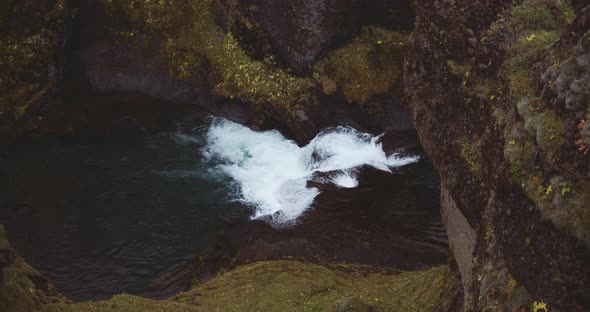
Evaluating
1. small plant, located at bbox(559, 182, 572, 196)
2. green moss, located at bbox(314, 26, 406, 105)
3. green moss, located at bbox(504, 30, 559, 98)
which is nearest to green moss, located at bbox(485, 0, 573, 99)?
green moss, located at bbox(504, 30, 559, 98)

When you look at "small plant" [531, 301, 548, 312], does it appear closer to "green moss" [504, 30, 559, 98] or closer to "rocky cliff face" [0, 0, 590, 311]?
"rocky cliff face" [0, 0, 590, 311]

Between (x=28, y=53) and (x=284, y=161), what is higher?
(x=28, y=53)

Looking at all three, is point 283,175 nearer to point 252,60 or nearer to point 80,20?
point 252,60

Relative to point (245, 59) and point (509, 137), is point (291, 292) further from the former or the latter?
point (245, 59)

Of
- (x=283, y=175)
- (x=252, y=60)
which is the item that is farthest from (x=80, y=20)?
(x=283, y=175)

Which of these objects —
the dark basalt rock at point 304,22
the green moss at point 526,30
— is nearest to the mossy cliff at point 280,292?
the green moss at point 526,30

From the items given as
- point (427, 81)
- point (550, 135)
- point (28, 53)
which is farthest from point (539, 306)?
point (28, 53)
